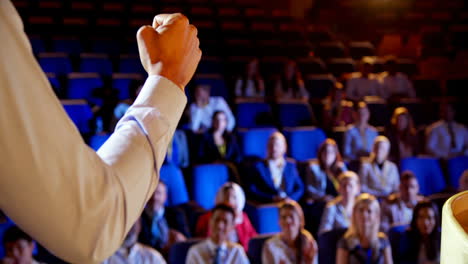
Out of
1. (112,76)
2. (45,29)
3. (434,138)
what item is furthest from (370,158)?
(45,29)

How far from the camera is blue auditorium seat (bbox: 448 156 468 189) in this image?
5.97 feet

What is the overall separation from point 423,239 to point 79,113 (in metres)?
1.11

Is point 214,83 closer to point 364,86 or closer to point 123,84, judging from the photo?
point 123,84

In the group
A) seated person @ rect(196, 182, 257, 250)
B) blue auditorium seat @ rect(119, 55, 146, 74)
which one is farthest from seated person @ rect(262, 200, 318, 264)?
blue auditorium seat @ rect(119, 55, 146, 74)

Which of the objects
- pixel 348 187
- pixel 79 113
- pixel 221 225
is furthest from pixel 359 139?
pixel 79 113

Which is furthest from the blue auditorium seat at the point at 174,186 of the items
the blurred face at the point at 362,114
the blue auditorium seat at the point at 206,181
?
the blurred face at the point at 362,114

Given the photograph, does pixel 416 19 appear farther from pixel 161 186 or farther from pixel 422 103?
pixel 161 186

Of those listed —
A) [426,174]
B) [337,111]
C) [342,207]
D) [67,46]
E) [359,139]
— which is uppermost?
[67,46]

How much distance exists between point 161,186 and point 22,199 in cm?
120

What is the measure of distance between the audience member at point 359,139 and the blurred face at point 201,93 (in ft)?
1.71

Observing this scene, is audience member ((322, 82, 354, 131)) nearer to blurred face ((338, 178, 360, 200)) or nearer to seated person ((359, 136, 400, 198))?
seated person ((359, 136, 400, 198))

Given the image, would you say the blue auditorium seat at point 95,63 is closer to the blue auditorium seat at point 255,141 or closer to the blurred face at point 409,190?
the blue auditorium seat at point 255,141

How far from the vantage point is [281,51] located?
108 inches

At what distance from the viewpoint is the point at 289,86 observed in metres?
2.32
